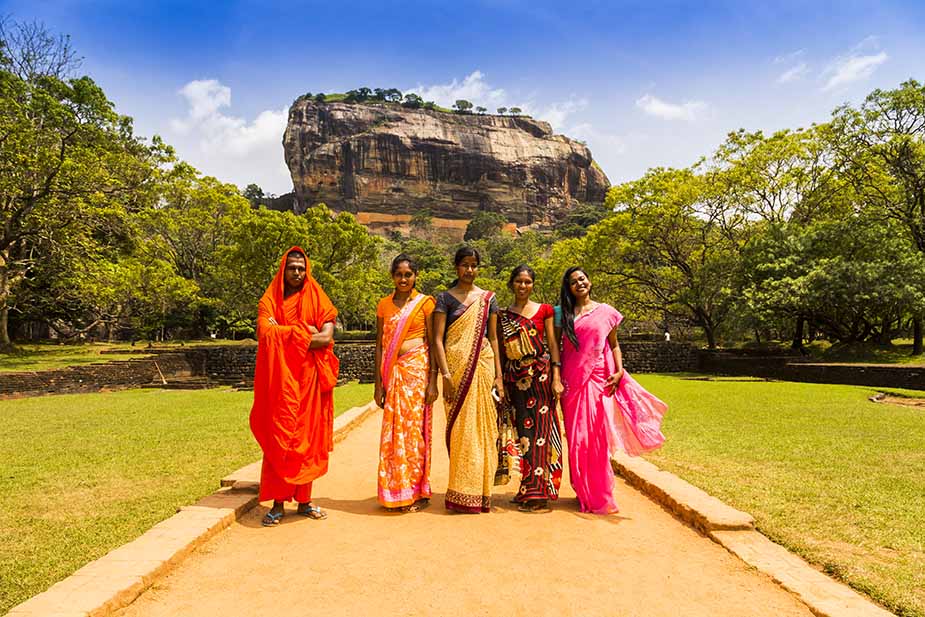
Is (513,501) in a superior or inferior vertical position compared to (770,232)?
inferior

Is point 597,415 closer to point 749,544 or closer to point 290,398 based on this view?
point 749,544

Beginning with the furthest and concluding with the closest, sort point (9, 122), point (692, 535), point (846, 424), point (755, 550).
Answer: point (9, 122)
point (846, 424)
point (692, 535)
point (755, 550)

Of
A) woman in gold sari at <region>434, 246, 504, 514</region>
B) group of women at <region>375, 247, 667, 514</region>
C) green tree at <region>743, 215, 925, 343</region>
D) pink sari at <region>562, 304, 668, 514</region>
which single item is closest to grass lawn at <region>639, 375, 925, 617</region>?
pink sari at <region>562, 304, 668, 514</region>

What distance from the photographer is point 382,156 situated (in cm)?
8462

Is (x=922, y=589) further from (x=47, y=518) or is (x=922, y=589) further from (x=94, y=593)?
(x=47, y=518)

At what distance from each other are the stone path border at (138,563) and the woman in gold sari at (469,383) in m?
1.46

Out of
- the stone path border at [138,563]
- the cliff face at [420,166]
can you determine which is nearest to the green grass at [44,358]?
the stone path border at [138,563]

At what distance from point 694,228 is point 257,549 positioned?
2248 centimetres

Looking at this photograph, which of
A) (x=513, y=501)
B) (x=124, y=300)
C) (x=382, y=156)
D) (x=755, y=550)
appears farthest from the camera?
(x=382, y=156)

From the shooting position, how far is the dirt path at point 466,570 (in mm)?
2500

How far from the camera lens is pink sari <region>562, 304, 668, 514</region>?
152 inches

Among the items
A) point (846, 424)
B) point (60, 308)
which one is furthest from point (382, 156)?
point (846, 424)

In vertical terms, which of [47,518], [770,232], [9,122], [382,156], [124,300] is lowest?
[47,518]

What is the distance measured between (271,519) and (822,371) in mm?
15528
